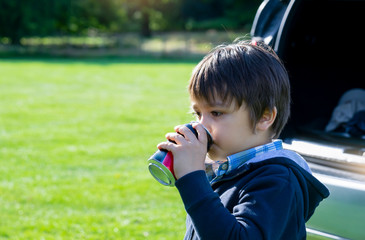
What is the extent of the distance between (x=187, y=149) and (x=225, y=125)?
162 mm

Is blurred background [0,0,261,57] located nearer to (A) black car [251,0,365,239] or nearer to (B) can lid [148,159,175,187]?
(A) black car [251,0,365,239]

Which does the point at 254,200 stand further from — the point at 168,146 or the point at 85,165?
the point at 85,165

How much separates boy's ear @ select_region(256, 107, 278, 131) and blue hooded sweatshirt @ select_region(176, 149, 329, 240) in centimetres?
9

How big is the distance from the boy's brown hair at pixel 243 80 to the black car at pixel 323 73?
1.05 m

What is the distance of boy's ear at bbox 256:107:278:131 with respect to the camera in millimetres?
1675

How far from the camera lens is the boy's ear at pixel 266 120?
5.49 ft

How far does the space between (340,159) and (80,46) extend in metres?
32.6

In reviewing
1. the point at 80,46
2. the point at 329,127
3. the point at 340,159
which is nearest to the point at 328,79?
the point at 329,127

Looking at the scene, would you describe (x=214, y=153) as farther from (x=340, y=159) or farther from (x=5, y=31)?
(x=5, y=31)

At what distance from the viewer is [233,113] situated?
5.35ft

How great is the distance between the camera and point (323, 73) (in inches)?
153

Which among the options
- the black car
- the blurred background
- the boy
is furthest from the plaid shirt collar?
the blurred background

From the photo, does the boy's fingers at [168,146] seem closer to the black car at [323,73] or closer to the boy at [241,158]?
the boy at [241,158]

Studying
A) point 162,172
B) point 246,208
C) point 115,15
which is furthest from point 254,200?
point 115,15
